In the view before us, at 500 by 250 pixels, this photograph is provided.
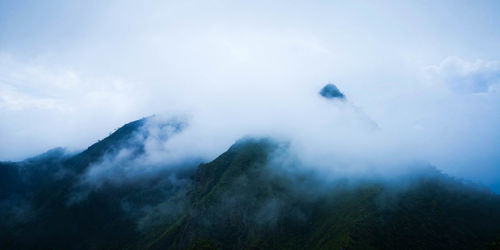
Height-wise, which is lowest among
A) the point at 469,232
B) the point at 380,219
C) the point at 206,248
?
the point at 469,232

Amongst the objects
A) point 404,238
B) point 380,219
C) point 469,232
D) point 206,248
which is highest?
point 206,248

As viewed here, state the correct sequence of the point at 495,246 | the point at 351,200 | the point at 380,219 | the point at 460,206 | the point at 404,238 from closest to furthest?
the point at 495,246, the point at 404,238, the point at 380,219, the point at 460,206, the point at 351,200

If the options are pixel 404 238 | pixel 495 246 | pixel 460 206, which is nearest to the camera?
pixel 495 246

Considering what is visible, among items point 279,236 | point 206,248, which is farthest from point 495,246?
point 206,248

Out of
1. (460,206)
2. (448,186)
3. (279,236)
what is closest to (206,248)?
(279,236)

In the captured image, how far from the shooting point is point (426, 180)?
18838cm

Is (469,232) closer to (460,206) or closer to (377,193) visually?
(460,206)

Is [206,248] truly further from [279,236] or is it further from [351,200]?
[351,200]

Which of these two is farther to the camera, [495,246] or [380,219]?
[380,219]

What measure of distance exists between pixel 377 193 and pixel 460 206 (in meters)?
53.5

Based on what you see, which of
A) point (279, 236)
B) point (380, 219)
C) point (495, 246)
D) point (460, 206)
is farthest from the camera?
point (279, 236)

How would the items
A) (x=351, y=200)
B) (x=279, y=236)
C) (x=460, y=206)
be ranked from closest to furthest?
1. (x=460, y=206)
2. (x=351, y=200)
3. (x=279, y=236)

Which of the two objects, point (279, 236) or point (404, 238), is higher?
point (279, 236)

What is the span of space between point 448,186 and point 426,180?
1467 cm
